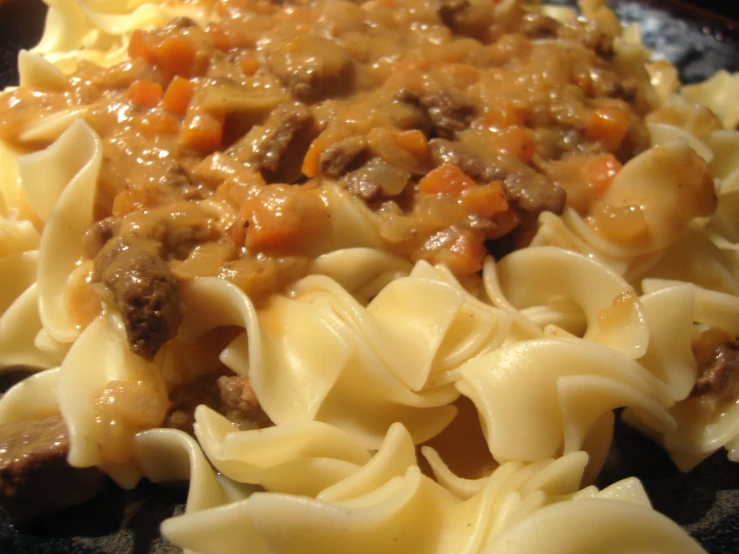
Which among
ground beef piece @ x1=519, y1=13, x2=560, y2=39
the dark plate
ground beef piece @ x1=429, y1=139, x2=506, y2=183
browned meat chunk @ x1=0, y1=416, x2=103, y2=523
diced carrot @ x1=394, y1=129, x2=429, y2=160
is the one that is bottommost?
the dark plate

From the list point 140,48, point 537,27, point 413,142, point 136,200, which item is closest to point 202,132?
point 136,200

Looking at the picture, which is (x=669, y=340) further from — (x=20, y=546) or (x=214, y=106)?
(x=20, y=546)

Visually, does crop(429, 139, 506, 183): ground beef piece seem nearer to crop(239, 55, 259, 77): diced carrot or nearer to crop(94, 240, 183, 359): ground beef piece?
crop(239, 55, 259, 77): diced carrot

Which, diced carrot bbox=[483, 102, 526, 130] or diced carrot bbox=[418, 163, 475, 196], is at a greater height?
diced carrot bbox=[483, 102, 526, 130]

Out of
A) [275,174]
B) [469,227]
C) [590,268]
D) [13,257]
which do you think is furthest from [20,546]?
[590,268]

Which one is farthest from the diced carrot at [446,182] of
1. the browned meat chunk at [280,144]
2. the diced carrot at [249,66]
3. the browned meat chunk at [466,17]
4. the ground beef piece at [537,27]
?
the ground beef piece at [537,27]

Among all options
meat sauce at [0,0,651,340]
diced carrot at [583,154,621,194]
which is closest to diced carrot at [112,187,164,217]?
meat sauce at [0,0,651,340]

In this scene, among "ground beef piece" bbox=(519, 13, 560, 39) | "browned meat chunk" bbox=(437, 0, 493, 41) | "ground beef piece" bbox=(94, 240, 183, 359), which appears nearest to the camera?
Result: "ground beef piece" bbox=(94, 240, 183, 359)
